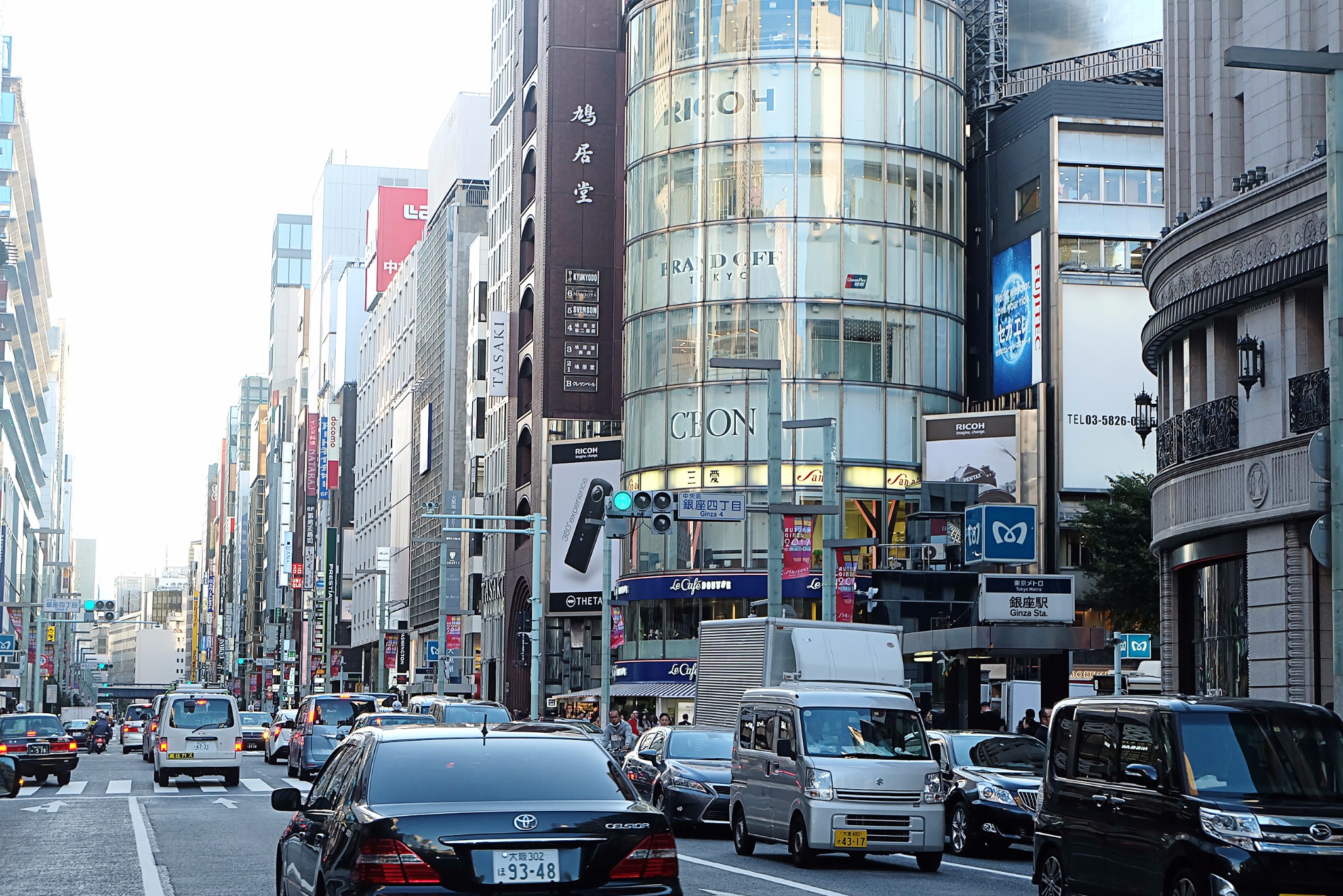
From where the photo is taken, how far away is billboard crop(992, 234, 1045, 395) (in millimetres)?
64875

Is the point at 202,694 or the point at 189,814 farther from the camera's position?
the point at 202,694

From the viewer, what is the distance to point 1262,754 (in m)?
12.7

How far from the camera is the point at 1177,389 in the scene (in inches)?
1204

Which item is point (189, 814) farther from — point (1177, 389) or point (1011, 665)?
point (1011, 665)

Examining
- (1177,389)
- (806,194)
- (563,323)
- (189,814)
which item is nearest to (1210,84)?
(1177,389)

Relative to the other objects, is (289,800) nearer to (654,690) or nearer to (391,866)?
(391,866)

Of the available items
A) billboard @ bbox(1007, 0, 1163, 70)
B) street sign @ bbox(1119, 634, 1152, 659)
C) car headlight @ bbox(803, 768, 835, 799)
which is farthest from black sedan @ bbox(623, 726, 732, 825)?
billboard @ bbox(1007, 0, 1163, 70)

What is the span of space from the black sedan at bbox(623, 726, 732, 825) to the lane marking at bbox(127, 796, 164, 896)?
607cm

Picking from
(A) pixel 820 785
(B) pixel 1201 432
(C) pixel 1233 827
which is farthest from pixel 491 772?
(B) pixel 1201 432

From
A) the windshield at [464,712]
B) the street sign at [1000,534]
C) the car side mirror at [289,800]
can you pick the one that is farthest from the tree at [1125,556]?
the car side mirror at [289,800]

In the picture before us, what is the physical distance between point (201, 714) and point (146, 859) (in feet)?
59.1

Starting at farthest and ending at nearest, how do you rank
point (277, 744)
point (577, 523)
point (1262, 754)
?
1. point (577, 523)
2. point (277, 744)
3. point (1262, 754)

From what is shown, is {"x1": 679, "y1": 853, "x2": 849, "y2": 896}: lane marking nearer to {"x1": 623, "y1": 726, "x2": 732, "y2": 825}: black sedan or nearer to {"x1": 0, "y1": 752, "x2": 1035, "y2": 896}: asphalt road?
{"x1": 0, "y1": 752, "x2": 1035, "y2": 896}: asphalt road

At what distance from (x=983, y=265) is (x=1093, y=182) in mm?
7815
